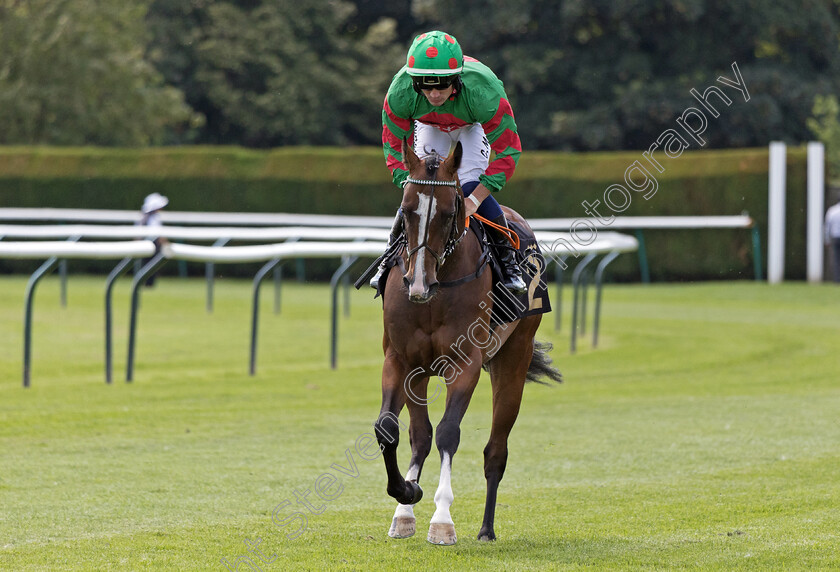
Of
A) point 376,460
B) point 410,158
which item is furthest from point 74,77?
point 410,158

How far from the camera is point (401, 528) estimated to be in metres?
5.33

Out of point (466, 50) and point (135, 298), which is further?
point (466, 50)

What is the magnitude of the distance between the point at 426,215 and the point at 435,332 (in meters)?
0.55

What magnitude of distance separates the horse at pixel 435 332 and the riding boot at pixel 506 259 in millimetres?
158

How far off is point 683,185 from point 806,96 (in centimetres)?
965

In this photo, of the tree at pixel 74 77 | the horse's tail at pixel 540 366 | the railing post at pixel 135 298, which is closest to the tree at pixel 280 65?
the tree at pixel 74 77

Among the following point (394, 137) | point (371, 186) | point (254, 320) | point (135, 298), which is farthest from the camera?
point (371, 186)

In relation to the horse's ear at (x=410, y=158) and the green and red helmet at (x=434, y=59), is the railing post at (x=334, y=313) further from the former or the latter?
the horse's ear at (x=410, y=158)

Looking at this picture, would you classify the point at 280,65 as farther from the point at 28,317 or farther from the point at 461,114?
the point at 461,114

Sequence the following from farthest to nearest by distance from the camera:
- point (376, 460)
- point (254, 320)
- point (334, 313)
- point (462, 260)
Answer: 1. point (334, 313)
2. point (254, 320)
3. point (376, 460)
4. point (462, 260)

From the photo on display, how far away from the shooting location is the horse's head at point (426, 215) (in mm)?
5027

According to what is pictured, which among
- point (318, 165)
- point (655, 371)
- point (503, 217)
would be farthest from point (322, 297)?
point (503, 217)

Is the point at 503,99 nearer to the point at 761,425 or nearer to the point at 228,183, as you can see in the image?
the point at 761,425

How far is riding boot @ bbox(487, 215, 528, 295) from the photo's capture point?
568 cm
